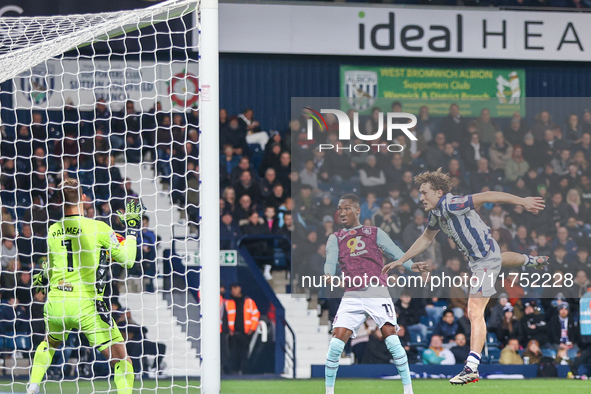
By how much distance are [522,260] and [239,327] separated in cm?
407

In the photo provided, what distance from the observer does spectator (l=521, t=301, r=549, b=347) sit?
10086 mm

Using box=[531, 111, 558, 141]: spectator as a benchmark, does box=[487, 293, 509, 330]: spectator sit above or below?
below

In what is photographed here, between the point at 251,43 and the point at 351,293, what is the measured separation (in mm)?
5525

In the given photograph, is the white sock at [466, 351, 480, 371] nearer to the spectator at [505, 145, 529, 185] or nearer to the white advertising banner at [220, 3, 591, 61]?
the spectator at [505, 145, 529, 185]

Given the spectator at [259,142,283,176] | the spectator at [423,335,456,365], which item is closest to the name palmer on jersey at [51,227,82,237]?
the spectator at [259,142,283,176]

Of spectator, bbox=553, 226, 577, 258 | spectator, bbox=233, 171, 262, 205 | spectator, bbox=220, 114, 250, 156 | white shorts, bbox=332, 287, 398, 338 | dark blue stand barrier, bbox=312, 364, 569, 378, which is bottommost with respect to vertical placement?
dark blue stand barrier, bbox=312, 364, 569, 378

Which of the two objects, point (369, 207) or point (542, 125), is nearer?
point (369, 207)

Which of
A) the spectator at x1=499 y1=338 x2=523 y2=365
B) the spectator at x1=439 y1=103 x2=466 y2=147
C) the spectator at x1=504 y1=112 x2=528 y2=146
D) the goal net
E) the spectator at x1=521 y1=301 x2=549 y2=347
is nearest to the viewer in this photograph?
the goal net

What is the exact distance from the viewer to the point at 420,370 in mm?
9586

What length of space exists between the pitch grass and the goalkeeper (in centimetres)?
249

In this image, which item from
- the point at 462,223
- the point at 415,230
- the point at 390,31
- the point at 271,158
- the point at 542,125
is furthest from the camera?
the point at 542,125

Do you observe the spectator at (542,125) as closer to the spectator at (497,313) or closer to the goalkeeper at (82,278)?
the spectator at (497,313)

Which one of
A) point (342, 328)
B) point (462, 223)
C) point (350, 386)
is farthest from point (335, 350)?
point (350, 386)

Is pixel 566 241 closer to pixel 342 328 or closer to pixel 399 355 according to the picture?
pixel 399 355
